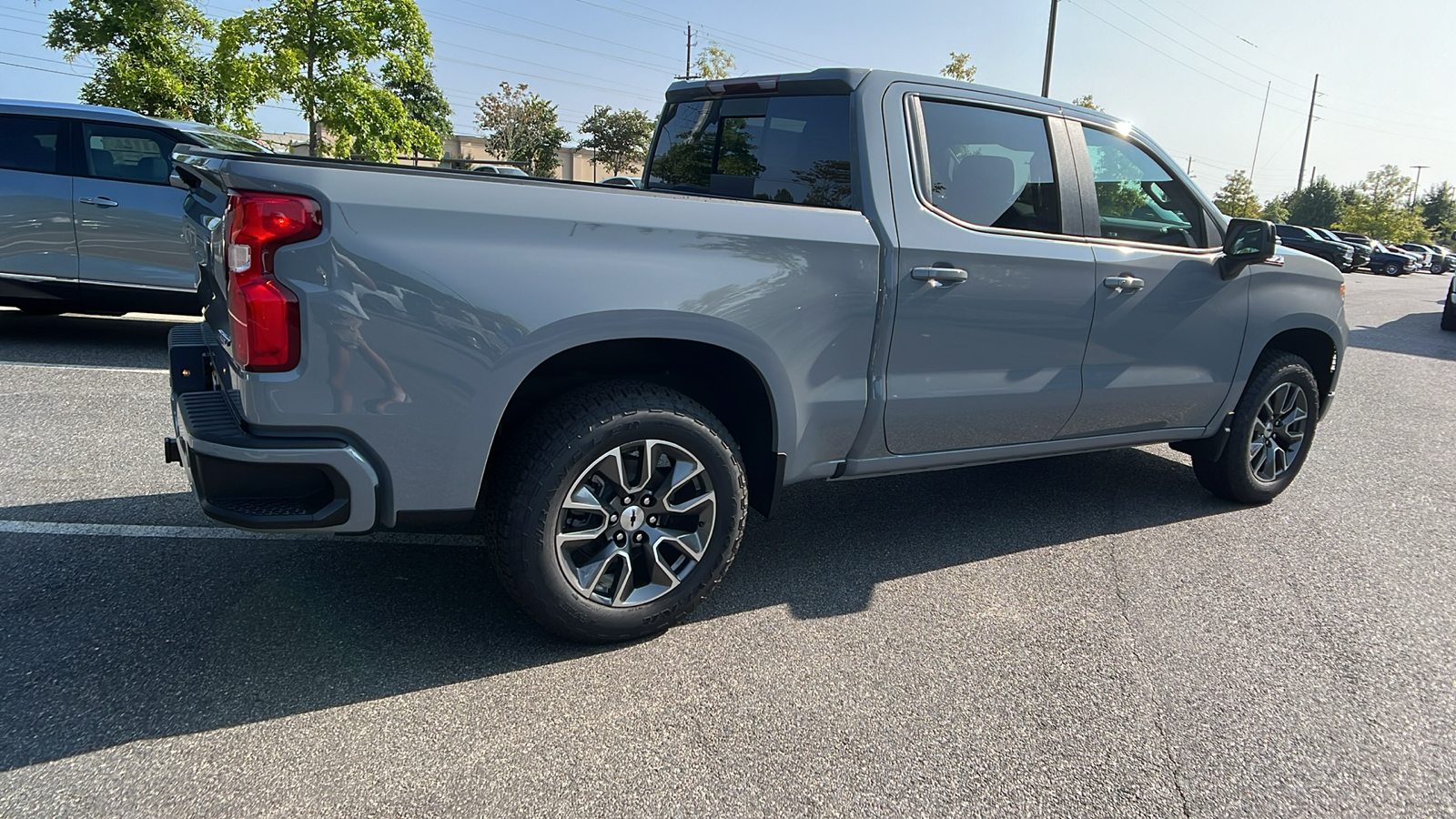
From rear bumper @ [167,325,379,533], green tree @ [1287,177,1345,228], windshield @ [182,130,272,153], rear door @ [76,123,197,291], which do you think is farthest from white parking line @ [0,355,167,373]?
green tree @ [1287,177,1345,228]

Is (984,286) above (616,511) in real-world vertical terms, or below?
above

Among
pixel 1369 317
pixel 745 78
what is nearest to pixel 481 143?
pixel 1369 317

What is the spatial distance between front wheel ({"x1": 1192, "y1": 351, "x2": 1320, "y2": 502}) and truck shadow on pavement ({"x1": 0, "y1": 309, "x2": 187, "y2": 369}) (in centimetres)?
718

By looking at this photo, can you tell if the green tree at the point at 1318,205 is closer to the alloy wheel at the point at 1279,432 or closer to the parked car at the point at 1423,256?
the parked car at the point at 1423,256

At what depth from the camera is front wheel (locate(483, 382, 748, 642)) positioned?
274cm

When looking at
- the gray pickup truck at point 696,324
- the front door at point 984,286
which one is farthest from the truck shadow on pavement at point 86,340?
the front door at point 984,286

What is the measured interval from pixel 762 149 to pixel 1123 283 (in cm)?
164

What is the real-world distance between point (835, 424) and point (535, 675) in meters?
1.33

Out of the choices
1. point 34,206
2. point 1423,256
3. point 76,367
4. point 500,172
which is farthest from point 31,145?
point 1423,256

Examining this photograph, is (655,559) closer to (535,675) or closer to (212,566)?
(535,675)

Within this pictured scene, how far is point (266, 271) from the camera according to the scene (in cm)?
236

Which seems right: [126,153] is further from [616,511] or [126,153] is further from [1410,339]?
[1410,339]

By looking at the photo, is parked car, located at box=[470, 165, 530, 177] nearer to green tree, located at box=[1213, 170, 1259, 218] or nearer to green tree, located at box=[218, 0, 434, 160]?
green tree, located at box=[218, 0, 434, 160]

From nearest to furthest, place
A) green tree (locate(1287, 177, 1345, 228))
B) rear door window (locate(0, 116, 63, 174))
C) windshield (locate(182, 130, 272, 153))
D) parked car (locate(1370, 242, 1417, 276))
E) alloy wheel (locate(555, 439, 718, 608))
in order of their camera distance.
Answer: alloy wheel (locate(555, 439, 718, 608)) < rear door window (locate(0, 116, 63, 174)) < windshield (locate(182, 130, 272, 153)) < parked car (locate(1370, 242, 1417, 276)) < green tree (locate(1287, 177, 1345, 228))
